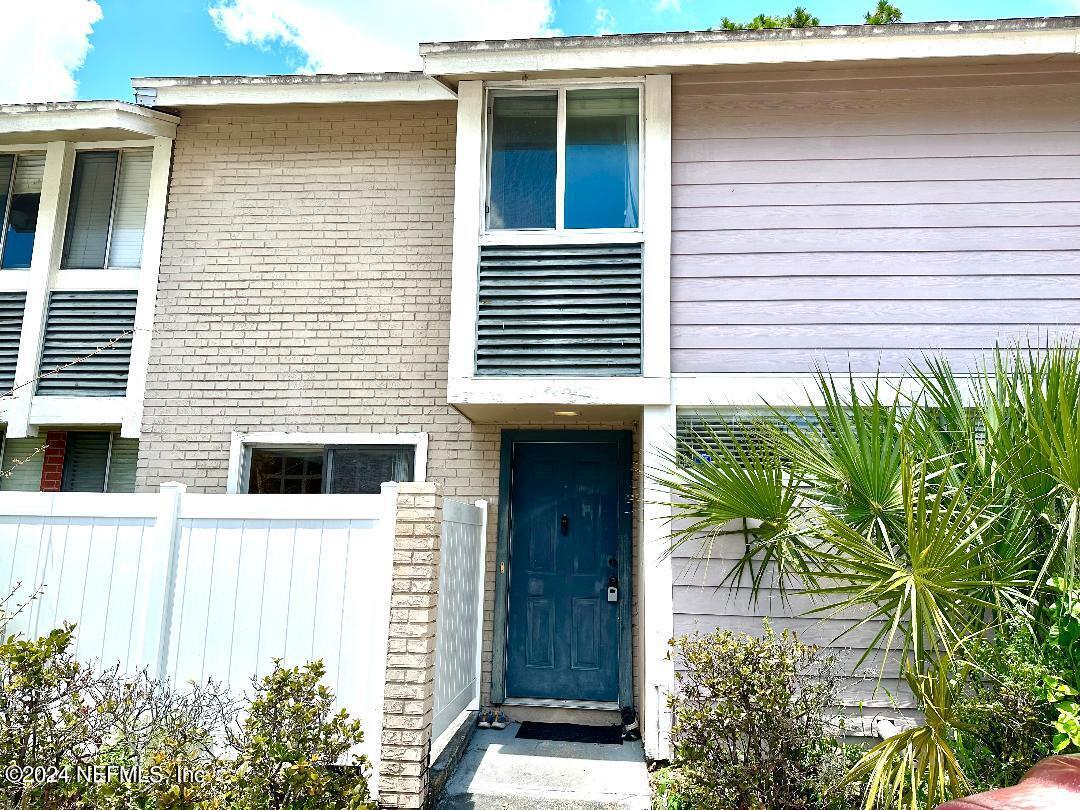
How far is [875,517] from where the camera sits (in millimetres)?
4195

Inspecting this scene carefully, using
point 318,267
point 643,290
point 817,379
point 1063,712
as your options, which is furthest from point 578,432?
point 1063,712

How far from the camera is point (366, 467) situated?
6410mm

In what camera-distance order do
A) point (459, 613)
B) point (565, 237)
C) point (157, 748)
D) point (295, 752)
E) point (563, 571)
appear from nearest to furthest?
point (295, 752) → point (157, 748) → point (459, 613) → point (565, 237) → point (563, 571)

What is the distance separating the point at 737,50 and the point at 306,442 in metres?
4.72

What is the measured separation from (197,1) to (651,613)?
13515 millimetres

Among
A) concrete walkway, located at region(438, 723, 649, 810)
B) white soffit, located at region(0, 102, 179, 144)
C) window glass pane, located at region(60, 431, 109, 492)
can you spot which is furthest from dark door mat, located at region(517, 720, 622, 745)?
white soffit, located at region(0, 102, 179, 144)

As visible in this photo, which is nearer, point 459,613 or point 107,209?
point 459,613

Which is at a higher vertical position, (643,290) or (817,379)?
(643,290)

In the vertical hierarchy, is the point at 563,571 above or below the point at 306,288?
below

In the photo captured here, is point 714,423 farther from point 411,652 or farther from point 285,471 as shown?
point 285,471

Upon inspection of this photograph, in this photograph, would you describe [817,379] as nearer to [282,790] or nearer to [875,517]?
[875,517]

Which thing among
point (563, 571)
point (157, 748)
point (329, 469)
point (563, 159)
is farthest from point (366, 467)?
point (563, 159)

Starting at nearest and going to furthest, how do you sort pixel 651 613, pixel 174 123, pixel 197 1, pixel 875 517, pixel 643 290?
1. pixel 875 517
2. pixel 651 613
3. pixel 643 290
4. pixel 174 123
5. pixel 197 1

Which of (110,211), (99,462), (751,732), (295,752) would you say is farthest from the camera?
(110,211)
